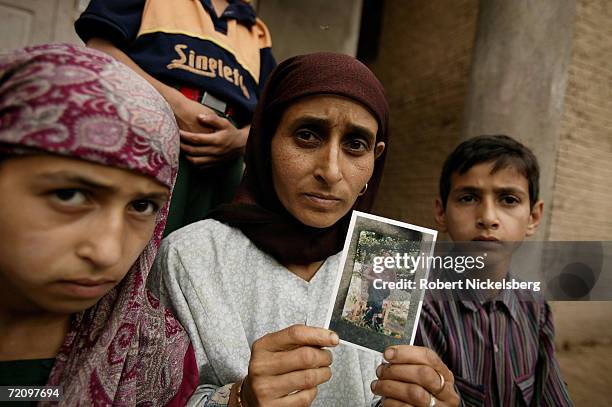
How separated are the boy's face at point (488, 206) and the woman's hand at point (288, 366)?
102cm

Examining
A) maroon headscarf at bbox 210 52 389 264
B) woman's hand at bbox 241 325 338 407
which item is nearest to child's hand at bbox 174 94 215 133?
maroon headscarf at bbox 210 52 389 264

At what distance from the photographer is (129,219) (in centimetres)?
80

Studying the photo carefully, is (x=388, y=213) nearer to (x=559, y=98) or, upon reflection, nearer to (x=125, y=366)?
(x=559, y=98)

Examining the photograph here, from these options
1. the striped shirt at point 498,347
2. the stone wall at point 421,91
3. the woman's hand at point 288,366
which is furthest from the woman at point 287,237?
the stone wall at point 421,91

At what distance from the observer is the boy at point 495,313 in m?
1.49

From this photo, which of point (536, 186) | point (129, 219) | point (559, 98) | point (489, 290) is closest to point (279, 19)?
point (559, 98)

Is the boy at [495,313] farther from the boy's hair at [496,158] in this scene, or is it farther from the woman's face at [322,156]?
the woman's face at [322,156]

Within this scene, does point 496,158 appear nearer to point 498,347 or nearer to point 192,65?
point 498,347

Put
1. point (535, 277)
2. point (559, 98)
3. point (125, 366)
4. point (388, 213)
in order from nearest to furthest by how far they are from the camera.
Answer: point (125, 366)
point (535, 277)
point (559, 98)
point (388, 213)

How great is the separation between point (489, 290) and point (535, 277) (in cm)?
20

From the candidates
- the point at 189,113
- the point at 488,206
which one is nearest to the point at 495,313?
the point at 488,206

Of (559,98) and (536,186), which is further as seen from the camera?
(559,98)

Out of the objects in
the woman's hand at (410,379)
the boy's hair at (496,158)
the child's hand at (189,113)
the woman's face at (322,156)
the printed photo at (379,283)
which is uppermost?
the boy's hair at (496,158)

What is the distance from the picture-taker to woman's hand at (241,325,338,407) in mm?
889
